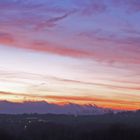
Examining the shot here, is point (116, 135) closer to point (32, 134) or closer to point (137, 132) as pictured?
point (137, 132)

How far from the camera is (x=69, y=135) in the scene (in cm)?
18638

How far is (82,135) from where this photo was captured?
18238 centimetres

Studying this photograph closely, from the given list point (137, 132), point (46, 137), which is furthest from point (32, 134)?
point (137, 132)

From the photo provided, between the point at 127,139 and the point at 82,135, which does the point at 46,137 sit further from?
the point at 127,139

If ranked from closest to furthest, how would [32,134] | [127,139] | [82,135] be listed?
[127,139] < [82,135] < [32,134]

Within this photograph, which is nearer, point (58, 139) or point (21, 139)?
point (21, 139)

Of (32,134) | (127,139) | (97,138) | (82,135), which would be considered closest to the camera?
(127,139)

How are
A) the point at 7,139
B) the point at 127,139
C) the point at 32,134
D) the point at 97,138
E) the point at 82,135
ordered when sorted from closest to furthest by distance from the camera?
the point at 7,139
the point at 127,139
the point at 97,138
the point at 82,135
the point at 32,134

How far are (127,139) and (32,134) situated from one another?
52030 millimetres

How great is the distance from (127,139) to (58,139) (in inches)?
1242

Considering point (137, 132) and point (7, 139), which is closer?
point (7, 139)

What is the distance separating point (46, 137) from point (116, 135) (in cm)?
3111

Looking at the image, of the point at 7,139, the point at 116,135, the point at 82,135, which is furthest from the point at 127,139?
the point at 7,139

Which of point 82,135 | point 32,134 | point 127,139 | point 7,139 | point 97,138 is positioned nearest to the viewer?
point 7,139
